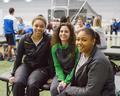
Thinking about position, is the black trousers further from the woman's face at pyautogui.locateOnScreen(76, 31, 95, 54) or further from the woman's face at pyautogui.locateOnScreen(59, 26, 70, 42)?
the woman's face at pyautogui.locateOnScreen(76, 31, 95, 54)

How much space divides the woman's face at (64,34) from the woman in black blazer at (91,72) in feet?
1.99

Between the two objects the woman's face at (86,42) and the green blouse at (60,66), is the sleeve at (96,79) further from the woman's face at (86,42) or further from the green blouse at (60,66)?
the green blouse at (60,66)

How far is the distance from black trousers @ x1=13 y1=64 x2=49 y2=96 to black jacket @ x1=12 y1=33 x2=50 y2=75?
0.36 ft

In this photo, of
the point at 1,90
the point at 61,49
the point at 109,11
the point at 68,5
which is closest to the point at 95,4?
the point at 109,11

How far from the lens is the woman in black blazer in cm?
300

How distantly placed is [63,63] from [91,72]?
89 centimetres

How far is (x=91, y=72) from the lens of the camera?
303 cm

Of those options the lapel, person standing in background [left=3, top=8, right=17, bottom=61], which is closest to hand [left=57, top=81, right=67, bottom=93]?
the lapel

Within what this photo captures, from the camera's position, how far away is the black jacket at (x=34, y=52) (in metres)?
4.21

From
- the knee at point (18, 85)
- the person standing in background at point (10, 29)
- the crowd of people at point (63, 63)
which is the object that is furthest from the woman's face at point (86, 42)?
the person standing in background at point (10, 29)

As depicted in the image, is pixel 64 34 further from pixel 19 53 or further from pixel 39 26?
pixel 19 53

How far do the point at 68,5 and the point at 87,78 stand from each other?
45.5 feet

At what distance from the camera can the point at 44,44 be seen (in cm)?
424

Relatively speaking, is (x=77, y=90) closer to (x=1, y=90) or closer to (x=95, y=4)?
(x=1, y=90)
